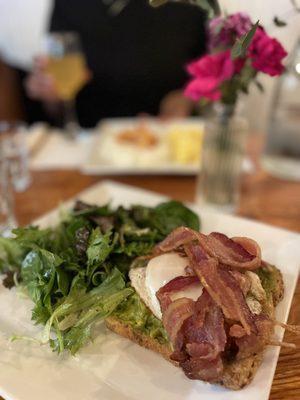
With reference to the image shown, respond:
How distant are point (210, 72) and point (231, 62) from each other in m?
0.08

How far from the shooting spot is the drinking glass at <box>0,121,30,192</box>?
5.80 feet

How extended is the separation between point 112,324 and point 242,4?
113 centimetres

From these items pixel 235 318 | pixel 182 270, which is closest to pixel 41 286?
pixel 182 270

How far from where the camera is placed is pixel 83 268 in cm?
107

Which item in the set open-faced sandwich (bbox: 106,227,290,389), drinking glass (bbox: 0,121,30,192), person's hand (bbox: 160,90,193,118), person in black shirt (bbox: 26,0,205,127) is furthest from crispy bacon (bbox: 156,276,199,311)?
person in black shirt (bbox: 26,0,205,127)

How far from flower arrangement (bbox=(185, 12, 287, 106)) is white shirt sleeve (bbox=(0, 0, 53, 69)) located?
3.92 metres

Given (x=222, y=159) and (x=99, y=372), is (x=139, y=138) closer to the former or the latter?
(x=222, y=159)

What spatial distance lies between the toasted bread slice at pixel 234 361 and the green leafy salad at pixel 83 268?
19 mm

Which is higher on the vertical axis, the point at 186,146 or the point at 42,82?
the point at 42,82

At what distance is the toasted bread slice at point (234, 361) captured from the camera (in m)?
0.79

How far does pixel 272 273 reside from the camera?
1058 mm

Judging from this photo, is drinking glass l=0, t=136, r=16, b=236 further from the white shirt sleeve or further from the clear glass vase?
the white shirt sleeve

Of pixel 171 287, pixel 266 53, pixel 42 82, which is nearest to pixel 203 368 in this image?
pixel 171 287

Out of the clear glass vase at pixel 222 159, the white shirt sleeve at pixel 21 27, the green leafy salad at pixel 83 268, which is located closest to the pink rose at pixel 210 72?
the clear glass vase at pixel 222 159
